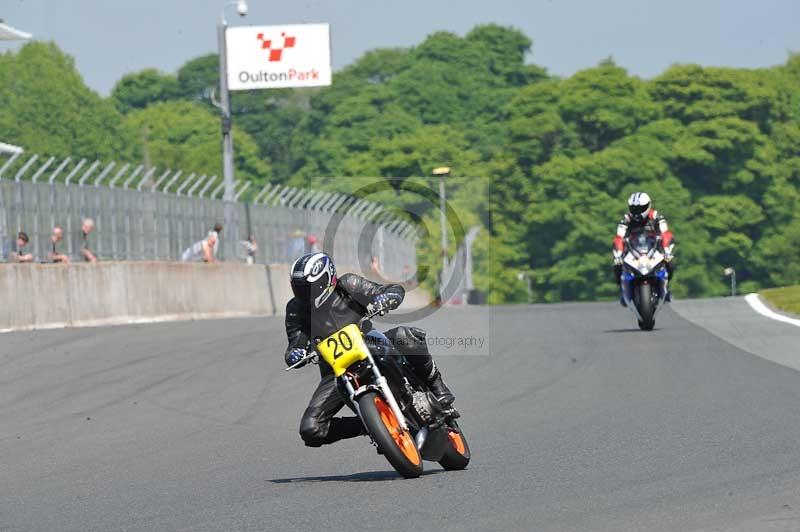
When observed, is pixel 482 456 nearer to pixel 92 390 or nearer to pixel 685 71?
pixel 92 390

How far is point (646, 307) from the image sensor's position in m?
21.3

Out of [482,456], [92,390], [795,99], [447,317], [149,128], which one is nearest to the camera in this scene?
[482,456]

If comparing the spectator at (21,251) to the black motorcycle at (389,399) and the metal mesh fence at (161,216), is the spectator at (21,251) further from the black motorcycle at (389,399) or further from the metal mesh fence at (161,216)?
the black motorcycle at (389,399)

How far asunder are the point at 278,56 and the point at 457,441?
40.7m

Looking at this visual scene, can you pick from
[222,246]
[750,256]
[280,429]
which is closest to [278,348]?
[280,429]

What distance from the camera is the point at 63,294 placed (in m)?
23.5

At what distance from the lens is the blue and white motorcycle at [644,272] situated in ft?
68.4

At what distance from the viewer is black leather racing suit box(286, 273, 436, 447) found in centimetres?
966

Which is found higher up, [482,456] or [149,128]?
[149,128]

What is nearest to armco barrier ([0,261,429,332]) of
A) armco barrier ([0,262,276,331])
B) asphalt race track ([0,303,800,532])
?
armco barrier ([0,262,276,331])

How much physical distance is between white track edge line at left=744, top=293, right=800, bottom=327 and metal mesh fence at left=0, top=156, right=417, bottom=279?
5.91 m

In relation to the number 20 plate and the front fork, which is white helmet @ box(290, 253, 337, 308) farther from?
the front fork

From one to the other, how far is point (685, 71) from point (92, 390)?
7731cm

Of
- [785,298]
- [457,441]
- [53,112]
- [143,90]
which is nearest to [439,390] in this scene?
[457,441]
